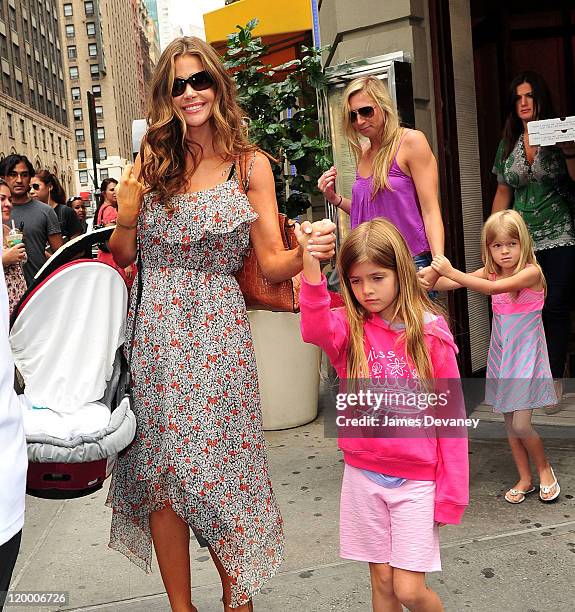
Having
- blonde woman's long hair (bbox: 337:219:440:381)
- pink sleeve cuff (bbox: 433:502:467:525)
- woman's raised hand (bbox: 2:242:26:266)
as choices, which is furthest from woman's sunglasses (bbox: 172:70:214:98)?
woman's raised hand (bbox: 2:242:26:266)

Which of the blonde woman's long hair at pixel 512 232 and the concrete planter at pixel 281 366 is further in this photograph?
the concrete planter at pixel 281 366

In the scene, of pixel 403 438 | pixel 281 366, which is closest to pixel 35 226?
pixel 281 366

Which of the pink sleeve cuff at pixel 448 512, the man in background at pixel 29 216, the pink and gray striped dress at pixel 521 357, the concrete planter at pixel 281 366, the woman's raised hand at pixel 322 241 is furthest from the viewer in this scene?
the man in background at pixel 29 216

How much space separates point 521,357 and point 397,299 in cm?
173

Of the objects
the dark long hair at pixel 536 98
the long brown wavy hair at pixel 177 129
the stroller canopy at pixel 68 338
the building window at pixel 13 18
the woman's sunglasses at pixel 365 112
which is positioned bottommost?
the stroller canopy at pixel 68 338

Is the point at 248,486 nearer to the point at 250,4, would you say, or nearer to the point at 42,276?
the point at 42,276

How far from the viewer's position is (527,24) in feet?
25.7

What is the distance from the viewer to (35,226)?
6.77 m

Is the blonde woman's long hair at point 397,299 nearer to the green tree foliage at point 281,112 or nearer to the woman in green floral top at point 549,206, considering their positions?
the woman in green floral top at point 549,206

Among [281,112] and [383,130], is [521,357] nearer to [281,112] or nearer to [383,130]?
[383,130]

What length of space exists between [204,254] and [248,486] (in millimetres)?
798

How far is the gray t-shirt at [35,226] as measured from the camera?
6703 millimetres

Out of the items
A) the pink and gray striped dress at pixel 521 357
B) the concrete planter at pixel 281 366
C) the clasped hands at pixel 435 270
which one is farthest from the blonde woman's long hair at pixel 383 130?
the concrete planter at pixel 281 366

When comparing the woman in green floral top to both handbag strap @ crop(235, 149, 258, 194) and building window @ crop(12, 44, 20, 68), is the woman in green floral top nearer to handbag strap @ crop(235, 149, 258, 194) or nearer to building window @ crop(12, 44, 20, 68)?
handbag strap @ crop(235, 149, 258, 194)
